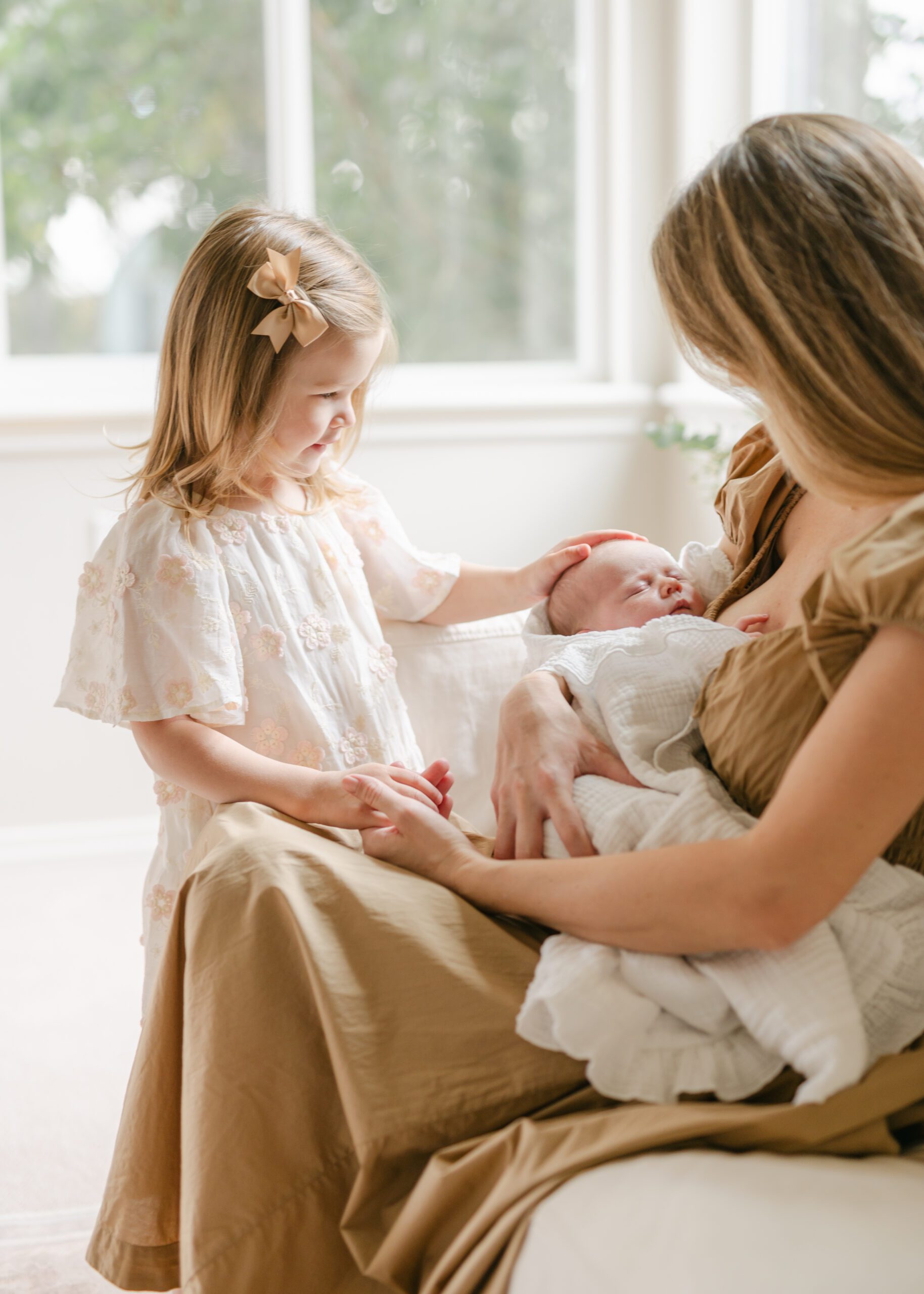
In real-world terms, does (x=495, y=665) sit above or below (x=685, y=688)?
below

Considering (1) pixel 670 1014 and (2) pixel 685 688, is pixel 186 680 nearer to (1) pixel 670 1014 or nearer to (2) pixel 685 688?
(2) pixel 685 688

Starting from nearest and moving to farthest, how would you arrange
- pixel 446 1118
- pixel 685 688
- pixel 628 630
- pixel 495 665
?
pixel 446 1118 < pixel 685 688 < pixel 628 630 < pixel 495 665

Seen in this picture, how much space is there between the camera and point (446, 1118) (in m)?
0.89

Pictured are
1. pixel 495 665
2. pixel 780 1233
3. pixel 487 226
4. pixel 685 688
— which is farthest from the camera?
pixel 487 226

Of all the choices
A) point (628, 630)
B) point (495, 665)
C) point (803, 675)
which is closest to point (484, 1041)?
point (803, 675)

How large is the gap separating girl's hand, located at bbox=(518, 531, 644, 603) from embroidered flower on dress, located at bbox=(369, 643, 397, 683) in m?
0.21

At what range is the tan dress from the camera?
2.75 ft

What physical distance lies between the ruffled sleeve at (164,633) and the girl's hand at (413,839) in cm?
26

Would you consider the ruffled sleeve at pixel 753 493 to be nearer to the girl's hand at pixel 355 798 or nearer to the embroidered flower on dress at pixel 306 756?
the girl's hand at pixel 355 798

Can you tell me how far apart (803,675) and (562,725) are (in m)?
0.31

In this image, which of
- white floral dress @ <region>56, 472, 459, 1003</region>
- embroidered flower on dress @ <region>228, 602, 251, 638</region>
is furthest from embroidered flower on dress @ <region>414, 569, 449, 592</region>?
embroidered flower on dress @ <region>228, 602, 251, 638</region>

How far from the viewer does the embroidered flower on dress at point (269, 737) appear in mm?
1427

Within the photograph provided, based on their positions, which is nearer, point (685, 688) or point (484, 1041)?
point (484, 1041)

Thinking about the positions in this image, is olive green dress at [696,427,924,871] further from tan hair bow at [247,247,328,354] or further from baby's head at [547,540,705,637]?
tan hair bow at [247,247,328,354]
